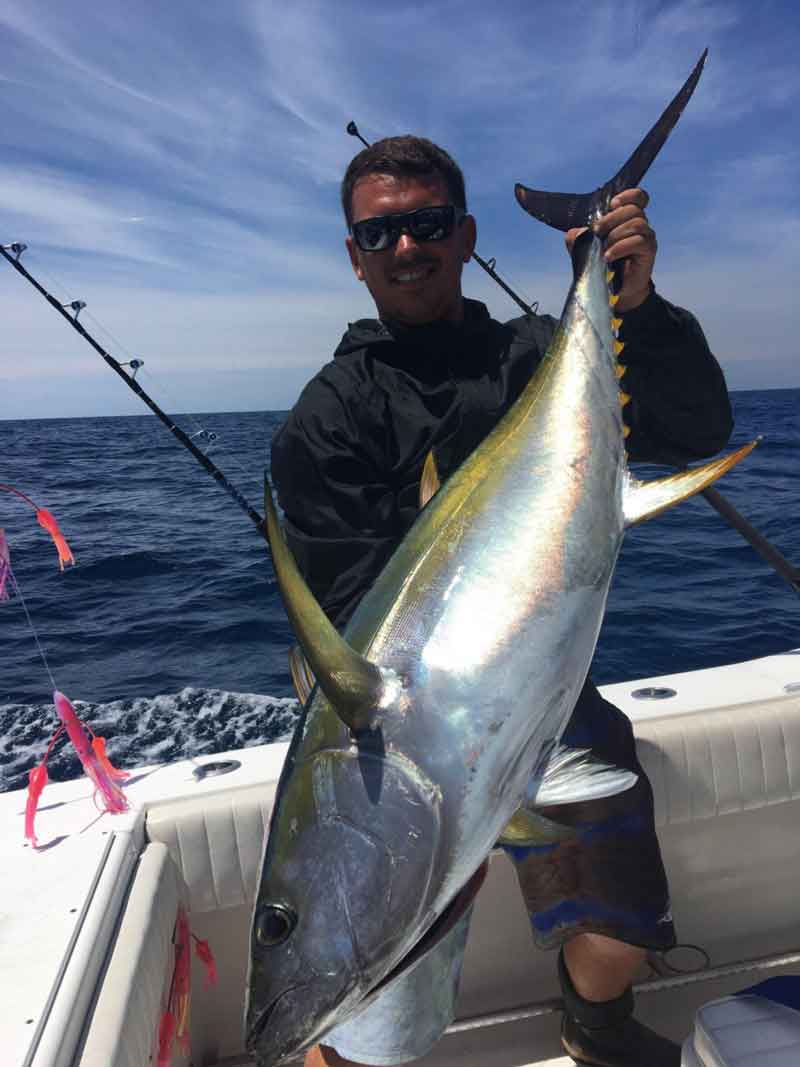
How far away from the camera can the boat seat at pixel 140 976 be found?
137cm

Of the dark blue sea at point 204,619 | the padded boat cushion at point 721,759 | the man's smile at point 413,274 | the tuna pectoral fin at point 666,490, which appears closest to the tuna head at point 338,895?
the tuna pectoral fin at point 666,490

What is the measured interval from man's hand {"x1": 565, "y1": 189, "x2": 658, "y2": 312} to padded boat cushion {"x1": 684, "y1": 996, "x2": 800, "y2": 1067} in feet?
4.58

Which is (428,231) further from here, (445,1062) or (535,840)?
(445,1062)

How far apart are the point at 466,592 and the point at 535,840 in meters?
0.38

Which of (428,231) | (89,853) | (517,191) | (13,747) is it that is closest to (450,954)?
(89,853)

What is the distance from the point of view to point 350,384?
1797 mm

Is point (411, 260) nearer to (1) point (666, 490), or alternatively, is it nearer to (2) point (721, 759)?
(1) point (666, 490)

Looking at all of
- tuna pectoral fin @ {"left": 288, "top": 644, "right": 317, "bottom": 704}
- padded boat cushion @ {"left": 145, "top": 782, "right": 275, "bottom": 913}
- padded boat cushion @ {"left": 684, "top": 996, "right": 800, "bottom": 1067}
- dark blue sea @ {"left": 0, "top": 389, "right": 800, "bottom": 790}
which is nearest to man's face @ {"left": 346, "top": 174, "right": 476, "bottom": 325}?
tuna pectoral fin @ {"left": 288, "top": 644, "right": 317, "bottom": 704}

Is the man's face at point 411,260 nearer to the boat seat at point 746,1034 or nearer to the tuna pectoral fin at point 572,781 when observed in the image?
the tuna pectoral fin at point 572,781

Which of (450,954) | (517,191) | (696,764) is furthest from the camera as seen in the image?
(696,764)

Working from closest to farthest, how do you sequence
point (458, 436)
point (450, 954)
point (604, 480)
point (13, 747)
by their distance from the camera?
point (604, 480)
point (450, 954)
point (458, 436)
point (13, 747)

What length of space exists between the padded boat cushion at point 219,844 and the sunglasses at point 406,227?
1.34 m

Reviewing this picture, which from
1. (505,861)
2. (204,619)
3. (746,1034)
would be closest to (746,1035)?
(746,1034)

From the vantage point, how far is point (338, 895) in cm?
89
